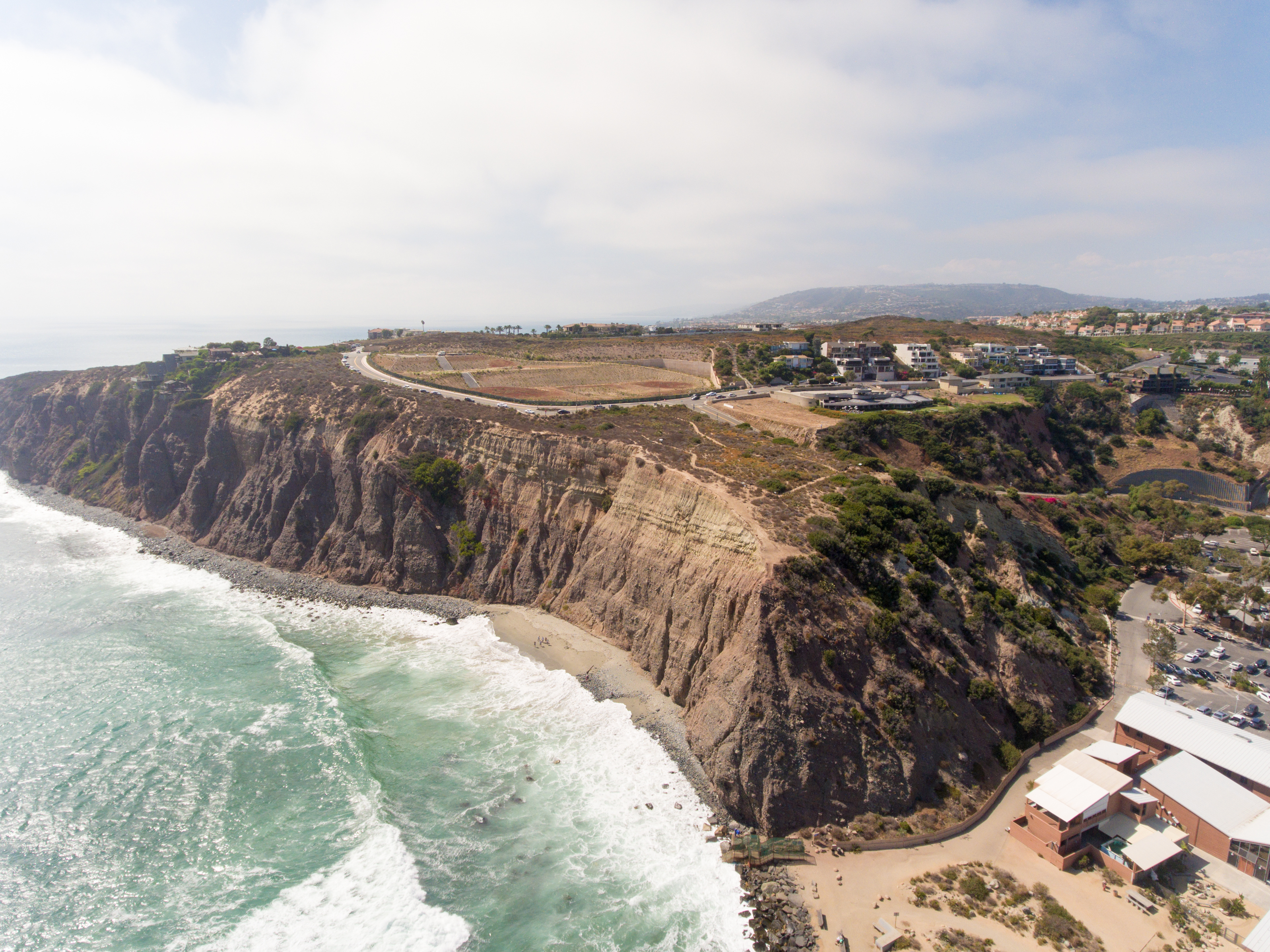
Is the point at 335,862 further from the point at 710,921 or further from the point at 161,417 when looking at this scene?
the point at 161,417

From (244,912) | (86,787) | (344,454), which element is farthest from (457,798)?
(344,454)

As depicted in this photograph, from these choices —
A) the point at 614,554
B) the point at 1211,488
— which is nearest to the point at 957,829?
the point at 614,554

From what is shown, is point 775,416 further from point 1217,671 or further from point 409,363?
point 409,363

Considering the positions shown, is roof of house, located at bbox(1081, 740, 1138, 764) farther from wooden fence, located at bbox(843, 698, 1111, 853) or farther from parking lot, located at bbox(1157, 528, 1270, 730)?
parking lot, located at bbox(1157, 528, 1270, 730)

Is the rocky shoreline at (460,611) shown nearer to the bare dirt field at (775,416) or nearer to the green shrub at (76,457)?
the green shrub at (76,457)

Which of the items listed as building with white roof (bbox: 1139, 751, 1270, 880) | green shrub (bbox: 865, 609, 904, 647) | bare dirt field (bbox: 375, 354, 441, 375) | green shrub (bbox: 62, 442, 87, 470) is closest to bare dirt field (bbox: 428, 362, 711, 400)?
bare dirt field (bbox: 375, 354, 441, 375)
